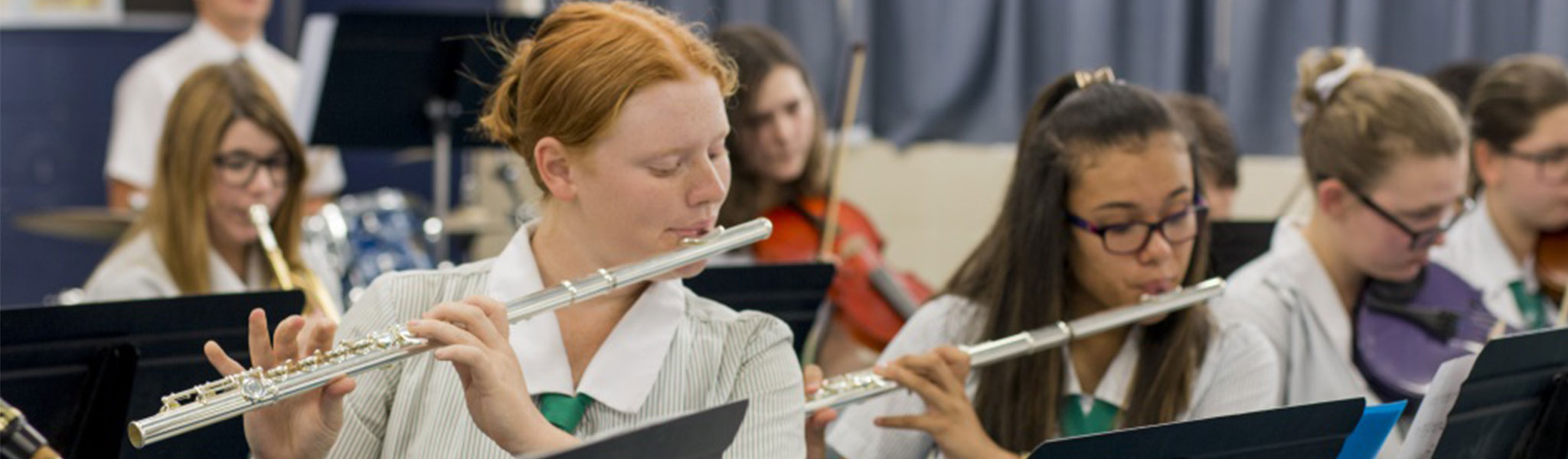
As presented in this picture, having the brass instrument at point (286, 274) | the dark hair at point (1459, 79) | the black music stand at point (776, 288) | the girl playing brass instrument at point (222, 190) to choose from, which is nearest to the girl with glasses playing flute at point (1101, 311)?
the black music stand at point (776, 288)

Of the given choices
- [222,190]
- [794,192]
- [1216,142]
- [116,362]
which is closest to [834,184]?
[794,192]

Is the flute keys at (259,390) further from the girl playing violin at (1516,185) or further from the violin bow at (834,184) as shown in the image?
the girl playing violin at (1516,185)

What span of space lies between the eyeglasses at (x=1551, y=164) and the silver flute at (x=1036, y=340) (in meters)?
1.19

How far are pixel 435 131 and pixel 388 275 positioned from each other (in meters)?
2.43

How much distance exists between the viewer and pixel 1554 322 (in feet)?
10.5

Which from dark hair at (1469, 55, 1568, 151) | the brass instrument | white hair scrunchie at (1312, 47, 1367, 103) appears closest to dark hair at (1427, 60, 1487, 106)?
dark hair at (1469, 55, 1568, 151)

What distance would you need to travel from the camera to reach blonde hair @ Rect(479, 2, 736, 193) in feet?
5.94

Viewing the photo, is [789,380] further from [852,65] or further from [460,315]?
[852,65]

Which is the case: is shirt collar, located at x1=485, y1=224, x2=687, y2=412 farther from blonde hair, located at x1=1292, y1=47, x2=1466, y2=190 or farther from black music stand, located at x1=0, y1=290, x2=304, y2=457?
blonde hair, located at x1=1292, y1=47, x2=1466, y2=190

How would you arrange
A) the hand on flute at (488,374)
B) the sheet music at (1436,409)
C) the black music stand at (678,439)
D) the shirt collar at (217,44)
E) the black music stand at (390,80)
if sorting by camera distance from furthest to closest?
the shirt collar at (217,44), the black music stand at (390,80), the sheet music at (1436,409), the hand on flute at (488,374), the black music stand at (678,439)

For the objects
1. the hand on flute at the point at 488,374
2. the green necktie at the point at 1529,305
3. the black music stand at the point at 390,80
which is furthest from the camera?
the black music stand at the point at 390,80

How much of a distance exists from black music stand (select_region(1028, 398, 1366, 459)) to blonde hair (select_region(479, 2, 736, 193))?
0.51 metres

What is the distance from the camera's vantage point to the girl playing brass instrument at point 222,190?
3.06 m

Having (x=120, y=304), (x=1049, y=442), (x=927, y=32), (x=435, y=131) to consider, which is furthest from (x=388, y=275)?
(x=927, y=32)
